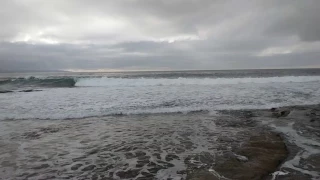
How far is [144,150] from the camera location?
6.09 metres

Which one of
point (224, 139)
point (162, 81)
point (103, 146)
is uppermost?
point (162, 81)

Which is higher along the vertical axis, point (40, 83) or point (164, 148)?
point (164, 148)

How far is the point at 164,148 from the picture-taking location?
6258mm

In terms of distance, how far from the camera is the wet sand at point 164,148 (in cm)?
466

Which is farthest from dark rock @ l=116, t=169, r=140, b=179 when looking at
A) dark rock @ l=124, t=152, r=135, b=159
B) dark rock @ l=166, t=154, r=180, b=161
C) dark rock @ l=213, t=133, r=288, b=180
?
dark rock @ l=213, t=133, r=288, b=180

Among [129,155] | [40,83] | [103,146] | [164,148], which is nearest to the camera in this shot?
[129,155]

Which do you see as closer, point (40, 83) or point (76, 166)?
point (76, 166)

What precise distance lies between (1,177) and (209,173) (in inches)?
149

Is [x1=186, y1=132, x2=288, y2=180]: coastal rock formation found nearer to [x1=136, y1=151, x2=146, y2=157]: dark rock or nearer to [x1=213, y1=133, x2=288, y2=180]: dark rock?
[x1=213, y1=133, x2=288, y2=180]: dark rock

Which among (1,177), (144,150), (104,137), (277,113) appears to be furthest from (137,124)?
(277,113)

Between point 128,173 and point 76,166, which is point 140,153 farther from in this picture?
point 76,166

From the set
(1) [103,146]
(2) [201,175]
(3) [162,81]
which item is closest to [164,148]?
(1) [103,146]

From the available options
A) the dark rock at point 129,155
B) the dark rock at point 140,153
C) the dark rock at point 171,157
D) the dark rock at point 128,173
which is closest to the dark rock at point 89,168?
the dark rock at point 128,173

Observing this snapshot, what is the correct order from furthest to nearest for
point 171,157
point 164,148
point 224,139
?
point 224,139
point 164,148
point 171,157
